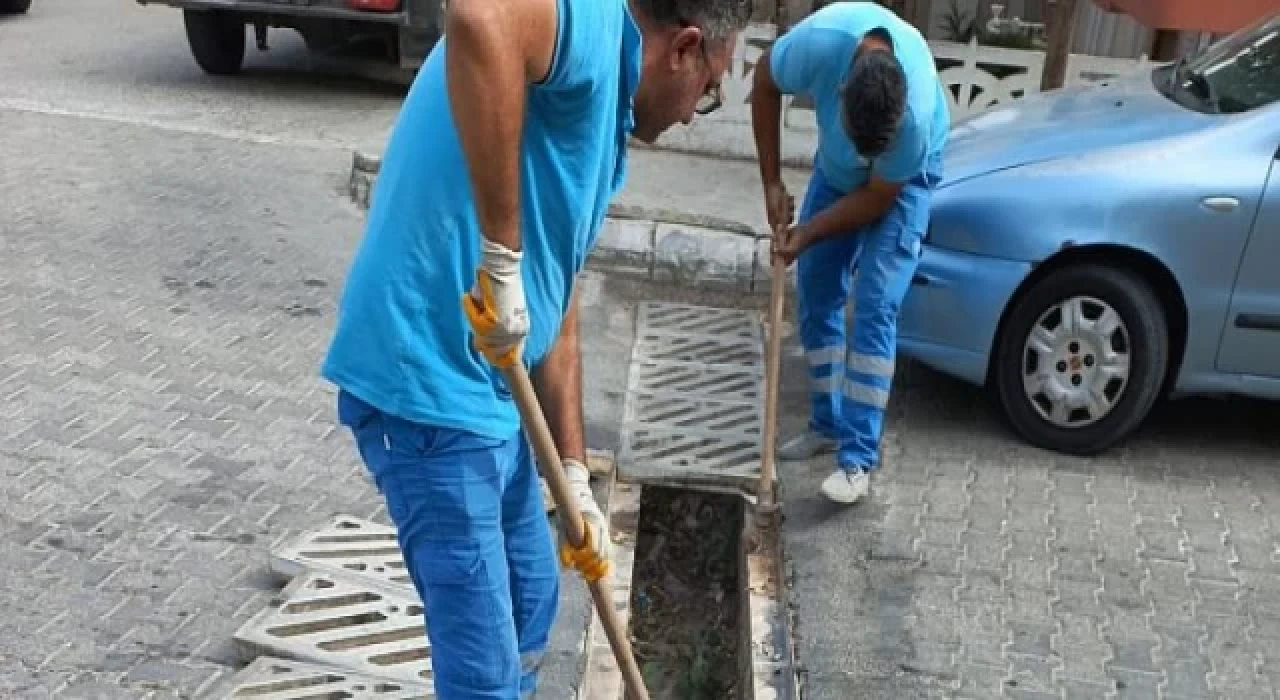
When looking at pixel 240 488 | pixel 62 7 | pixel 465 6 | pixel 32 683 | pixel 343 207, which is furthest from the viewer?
pixel 62 7

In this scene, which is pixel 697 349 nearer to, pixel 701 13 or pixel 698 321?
pixel 698 321

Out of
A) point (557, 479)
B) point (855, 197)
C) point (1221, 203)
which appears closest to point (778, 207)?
point (855, 197)

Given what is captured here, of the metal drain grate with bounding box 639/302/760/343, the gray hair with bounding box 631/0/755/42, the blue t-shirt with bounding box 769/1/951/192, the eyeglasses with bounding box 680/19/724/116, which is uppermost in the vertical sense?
the gray hair with bounding box 631/0/755/42

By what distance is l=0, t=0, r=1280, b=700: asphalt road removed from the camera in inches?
144

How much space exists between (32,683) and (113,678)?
18cm

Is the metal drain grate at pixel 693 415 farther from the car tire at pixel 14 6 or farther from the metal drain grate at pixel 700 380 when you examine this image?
the car tire at pixel 14 6

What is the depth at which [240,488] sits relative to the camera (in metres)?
4.25

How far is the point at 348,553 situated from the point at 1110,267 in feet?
8.94

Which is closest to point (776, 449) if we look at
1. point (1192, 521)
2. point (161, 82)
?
point (1192, 521)

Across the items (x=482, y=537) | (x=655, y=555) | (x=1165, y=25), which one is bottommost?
(x=655, y=555)

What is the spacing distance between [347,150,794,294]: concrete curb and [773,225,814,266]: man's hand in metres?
1.90

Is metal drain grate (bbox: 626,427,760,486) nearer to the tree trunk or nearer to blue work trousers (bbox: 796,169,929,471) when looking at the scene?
blue work trousers (bbox: 796,169,929,471)

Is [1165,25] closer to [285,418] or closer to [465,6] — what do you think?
[285,418]

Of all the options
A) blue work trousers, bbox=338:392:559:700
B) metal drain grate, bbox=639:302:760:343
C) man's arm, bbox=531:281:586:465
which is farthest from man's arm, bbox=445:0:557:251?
metal drain grate, bbox=639:302:760:343
